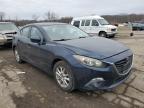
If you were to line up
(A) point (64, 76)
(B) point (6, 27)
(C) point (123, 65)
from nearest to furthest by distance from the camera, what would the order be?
(C) point (123, 65)
(A) point (64, 76)
(B) point (6, 27)

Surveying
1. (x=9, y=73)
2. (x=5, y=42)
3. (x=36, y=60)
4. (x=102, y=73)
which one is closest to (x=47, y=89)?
(x=36, y=60)

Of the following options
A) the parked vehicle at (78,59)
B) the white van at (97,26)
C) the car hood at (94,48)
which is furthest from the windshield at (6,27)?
the car hood at (94,48)

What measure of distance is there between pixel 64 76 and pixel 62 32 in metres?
1.47

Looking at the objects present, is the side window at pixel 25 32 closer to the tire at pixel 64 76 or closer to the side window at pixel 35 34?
the side window at pixel 35 34

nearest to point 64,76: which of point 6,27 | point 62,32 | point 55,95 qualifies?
point 55,95

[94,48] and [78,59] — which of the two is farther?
[94,48]

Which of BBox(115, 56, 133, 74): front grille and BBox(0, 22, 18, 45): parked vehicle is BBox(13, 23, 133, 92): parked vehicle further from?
BBox(0, 22, 18, 45): parked vehicle

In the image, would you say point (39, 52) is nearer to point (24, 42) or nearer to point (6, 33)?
point (24, 42)

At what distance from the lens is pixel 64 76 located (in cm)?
424

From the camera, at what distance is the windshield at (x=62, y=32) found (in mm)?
4922

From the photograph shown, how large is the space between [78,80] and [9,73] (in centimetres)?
292

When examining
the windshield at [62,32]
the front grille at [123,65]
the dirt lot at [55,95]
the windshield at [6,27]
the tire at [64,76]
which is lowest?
the dirt lot at [55,95]

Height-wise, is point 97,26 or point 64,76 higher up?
point 97,26

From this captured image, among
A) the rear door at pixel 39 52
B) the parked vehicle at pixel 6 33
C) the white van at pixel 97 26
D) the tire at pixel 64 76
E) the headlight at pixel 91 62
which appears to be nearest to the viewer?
the headlight at pixel 91 62
